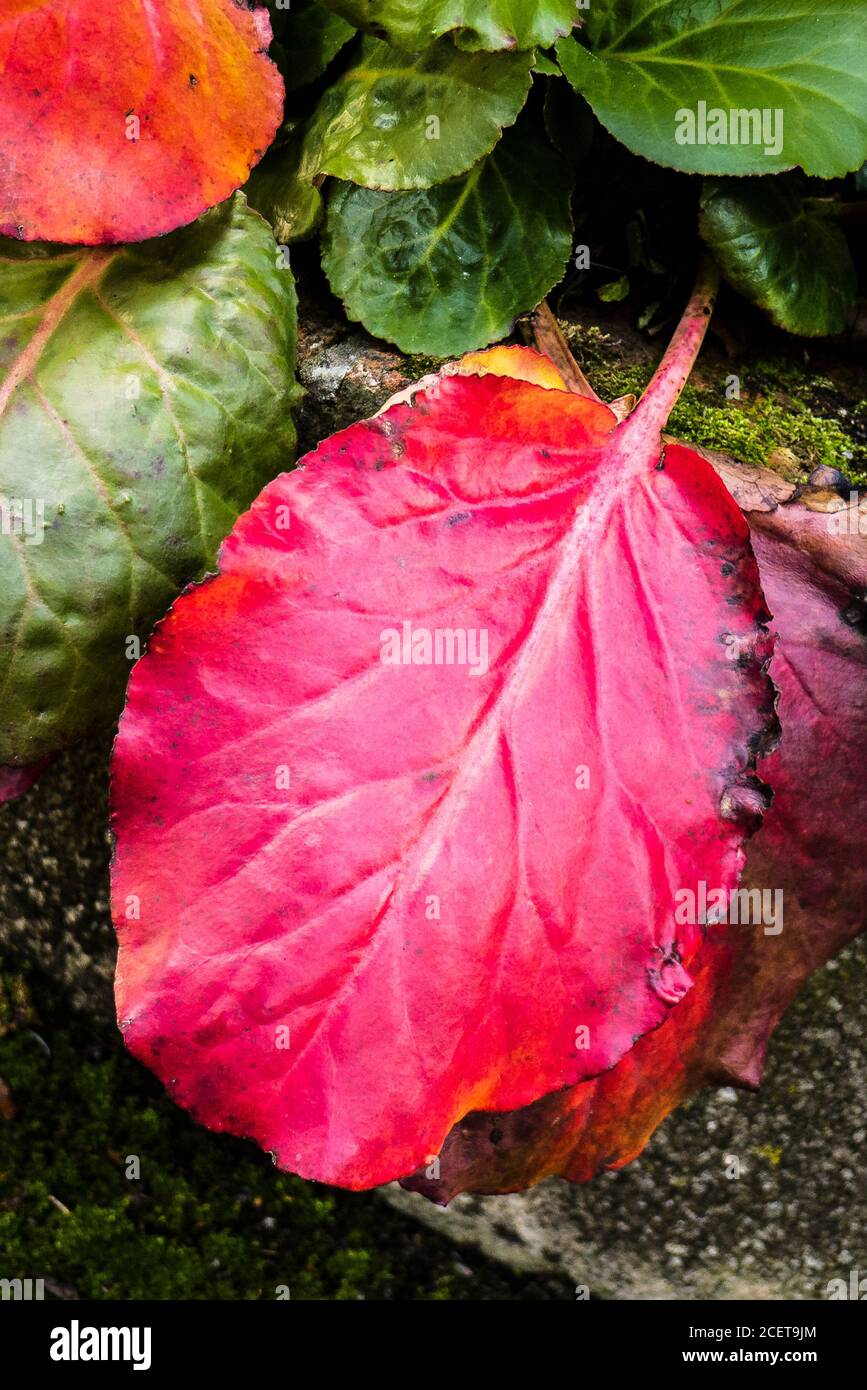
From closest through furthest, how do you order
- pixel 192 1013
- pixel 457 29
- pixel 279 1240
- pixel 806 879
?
1. pixel 192 1013
2. pixel 457 29
3. pixel 806 879
4. pixel 279 1240

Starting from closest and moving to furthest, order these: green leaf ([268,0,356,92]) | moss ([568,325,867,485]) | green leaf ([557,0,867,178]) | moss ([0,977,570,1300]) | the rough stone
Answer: green leaf ([557,0,867,178])
green leaf ([268,0,356,92])
moss ([568,325,867,485])
the rough stone
moss ([0,977,570,1300])

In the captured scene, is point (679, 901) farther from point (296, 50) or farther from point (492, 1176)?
point (296, 50)

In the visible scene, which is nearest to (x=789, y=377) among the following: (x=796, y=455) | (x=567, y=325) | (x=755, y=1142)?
(x=796, y=455)

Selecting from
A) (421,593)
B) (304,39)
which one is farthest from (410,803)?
(304,39)

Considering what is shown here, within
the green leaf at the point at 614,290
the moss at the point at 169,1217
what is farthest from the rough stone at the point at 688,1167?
the green leaf at the point at 614,290

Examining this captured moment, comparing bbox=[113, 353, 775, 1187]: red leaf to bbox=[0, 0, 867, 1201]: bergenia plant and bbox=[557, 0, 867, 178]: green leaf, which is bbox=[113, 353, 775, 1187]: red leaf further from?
bbox=[557, 0, 867, 178]: green leaf

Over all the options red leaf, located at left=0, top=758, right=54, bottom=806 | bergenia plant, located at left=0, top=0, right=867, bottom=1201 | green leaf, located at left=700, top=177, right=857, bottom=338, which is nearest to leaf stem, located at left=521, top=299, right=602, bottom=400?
bergenia plant, located at left=0, top=0, right=867, bottom=1201

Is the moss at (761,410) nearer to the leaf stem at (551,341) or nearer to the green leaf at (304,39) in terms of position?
the leaf stem at (551,341)

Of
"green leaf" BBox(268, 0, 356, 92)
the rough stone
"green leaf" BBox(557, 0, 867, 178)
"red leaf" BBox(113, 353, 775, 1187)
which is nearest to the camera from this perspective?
"red leaf" BBox(113, 353, 775, 1187)
